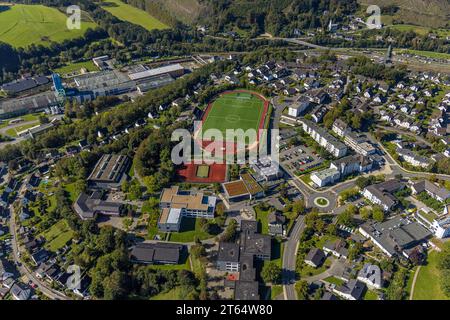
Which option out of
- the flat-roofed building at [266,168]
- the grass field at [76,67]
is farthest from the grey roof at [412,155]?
the grass field at [76,67]

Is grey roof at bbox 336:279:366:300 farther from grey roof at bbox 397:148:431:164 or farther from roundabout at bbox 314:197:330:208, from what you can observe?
grey roof at bbox 397:148:431:164

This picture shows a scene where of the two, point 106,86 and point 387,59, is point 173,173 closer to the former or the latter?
point 106,86

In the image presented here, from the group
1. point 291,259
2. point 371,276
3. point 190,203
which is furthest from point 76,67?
point 371,276

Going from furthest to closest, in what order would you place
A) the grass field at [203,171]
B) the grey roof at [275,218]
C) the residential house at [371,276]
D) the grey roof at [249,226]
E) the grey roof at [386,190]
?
the grass field at [203,171] < the grey roof at [386,190] < the grey roof at [275,218] < the grey roof at [249,226] < the residential house at [371,276]

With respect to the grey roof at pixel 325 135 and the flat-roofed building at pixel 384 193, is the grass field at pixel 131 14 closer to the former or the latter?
the grey roof at pixel 325 135

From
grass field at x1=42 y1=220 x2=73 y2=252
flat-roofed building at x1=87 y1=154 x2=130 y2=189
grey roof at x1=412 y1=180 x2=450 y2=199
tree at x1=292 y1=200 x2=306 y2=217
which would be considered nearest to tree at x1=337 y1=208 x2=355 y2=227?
tree at x1=292 y1=200 x2=306 y2=217

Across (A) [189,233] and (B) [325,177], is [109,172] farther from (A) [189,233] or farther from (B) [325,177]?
(B) [325,177]

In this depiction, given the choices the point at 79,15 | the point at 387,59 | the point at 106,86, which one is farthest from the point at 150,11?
the point at 387,59
